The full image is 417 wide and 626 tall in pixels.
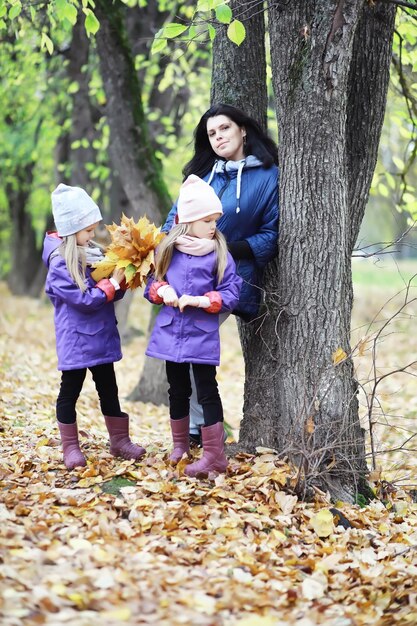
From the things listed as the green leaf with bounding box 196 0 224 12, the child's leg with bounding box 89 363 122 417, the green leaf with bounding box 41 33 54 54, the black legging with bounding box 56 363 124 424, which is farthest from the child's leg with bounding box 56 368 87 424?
the green leaf with bounding box 41 33 54 54

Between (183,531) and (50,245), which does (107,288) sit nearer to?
(50,245)

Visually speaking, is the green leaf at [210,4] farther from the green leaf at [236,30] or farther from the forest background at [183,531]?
the green leaf at [236,30]

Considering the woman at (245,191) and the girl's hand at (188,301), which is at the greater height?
the woman at (245,191)

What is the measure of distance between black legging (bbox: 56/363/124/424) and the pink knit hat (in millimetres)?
1126

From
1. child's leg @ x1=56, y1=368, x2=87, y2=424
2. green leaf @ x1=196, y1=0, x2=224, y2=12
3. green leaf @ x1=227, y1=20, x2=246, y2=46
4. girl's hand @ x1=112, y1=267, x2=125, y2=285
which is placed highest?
green leaf @ x1=196, y1=0, x2=224, y2=12

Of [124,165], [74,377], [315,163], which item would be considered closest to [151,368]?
[124,165]

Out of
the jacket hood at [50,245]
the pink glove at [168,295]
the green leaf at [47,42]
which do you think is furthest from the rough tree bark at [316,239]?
the green leaf at [47,42]

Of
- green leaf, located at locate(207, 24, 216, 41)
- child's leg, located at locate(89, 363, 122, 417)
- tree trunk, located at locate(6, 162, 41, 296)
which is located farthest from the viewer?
tree trunk, located at locate(6, 162, 41, 296)

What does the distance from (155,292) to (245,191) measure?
3.18 feet

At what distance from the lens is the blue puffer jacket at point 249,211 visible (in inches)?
192

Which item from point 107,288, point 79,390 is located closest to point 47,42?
point 107,288

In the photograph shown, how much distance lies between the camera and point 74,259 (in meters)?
4.53

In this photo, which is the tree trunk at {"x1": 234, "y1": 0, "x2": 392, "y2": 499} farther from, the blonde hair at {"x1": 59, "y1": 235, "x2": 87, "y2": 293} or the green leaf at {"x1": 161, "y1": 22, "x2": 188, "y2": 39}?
the blonde hair at {"x1": 59, "y1": 235, "x2": 87, "y2": 293}

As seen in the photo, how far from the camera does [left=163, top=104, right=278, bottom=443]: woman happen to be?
192 inches
